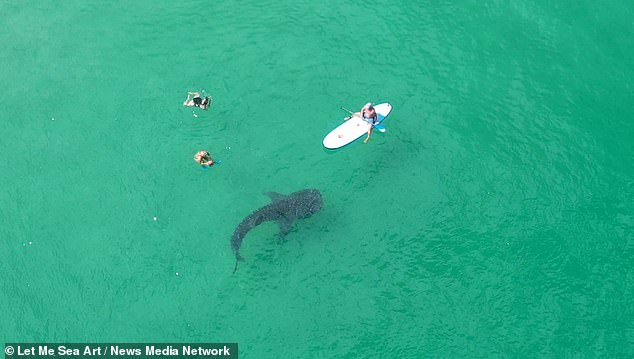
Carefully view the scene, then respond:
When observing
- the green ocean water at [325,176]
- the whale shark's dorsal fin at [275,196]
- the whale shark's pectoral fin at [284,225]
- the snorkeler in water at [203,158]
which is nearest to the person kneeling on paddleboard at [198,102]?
the green ocean water at [325,176]

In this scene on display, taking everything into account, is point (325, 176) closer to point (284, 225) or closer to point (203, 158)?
point (284, 225)

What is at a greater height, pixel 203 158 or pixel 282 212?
pixel 203 158

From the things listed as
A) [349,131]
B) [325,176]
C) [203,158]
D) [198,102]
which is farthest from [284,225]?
[198,102]

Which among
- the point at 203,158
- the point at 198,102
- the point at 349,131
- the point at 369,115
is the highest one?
the point at 369,115

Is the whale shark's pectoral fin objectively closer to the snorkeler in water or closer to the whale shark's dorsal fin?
the whale shark's dorsal fin

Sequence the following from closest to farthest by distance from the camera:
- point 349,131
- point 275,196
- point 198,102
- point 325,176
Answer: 1. point 275,196
2. point 325,176
3. point 349,131
4. point 198,102

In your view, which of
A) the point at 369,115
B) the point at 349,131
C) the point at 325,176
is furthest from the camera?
the point at 349,131

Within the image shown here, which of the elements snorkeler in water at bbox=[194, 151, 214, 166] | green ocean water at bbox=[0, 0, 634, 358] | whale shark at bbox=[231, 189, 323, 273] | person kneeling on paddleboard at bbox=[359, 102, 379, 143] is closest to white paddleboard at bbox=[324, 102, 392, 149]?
person kneeling on paddleboard at bbox=[359, 102, 379, 143]
